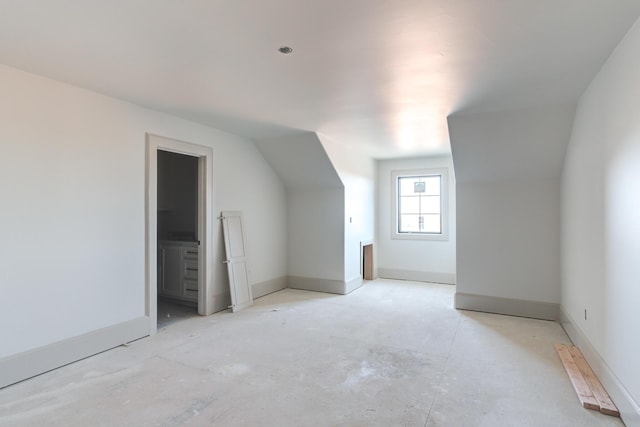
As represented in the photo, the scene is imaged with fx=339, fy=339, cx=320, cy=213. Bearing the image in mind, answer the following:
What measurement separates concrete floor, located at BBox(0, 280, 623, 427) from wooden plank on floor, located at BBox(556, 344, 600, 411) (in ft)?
0.18

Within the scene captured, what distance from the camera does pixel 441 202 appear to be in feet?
21.0

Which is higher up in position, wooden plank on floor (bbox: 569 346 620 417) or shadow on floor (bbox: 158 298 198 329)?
wooden plank on floor (bbox: 569 346 620 417)

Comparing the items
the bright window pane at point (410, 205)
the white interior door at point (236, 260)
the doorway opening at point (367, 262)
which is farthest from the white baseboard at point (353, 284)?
the bright window pane at point (410, 205)

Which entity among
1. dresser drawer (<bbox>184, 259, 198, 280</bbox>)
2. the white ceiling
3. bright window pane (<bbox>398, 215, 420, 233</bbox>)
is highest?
the white ceiling

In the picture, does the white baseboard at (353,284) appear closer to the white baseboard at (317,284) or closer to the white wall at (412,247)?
the white baseboard at (317,284)

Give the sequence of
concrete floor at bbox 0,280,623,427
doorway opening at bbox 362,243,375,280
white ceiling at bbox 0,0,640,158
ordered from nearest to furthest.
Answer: white ceiling at bbox 0,0,640,158, concrete floor at bbox 0,280,623,427, doorway opening at bbox 362,243,375,280

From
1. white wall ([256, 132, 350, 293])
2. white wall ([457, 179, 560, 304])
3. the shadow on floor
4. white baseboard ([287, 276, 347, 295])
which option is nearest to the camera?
the shadow on floor

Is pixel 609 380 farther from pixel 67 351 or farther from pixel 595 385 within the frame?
pixel 67 351

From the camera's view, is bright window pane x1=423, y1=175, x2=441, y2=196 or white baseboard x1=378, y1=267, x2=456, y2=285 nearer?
white baseboard x1=378, y1=267, x2=456, y2=285

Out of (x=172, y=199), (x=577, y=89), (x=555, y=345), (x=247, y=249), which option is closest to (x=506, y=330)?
(x=555, y=345)

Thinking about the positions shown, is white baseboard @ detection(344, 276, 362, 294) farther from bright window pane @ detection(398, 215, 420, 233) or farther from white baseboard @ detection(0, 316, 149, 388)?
white baseboard @ detection(0, 316, 149, 388)

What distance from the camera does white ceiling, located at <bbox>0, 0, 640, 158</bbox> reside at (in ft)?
6.01

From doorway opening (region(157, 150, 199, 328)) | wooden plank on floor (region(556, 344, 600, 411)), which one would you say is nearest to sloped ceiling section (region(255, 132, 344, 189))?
doorway opening (region(157, 150, 199, 328))

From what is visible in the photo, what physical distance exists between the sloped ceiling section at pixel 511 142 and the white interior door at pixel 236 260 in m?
3.09
